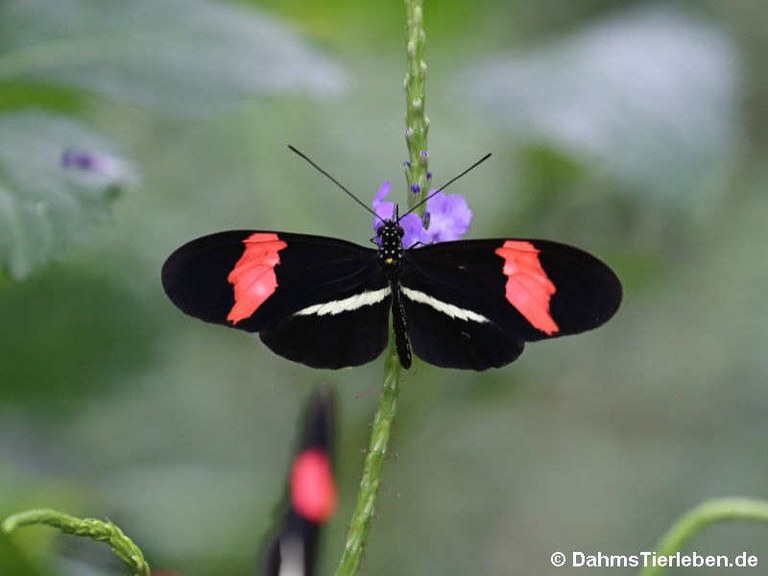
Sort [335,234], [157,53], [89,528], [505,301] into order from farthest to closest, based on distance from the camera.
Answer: [335,234] → [157,53] → [505,301] → [89,528]

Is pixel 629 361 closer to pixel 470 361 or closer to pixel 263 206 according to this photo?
pixel 263 206

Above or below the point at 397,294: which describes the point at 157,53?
above

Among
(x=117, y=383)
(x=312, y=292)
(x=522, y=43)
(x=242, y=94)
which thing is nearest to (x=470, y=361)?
(x=312, y=292)

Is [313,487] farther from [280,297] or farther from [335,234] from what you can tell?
[335,234]

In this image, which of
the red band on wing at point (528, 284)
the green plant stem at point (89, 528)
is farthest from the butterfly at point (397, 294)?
the green plant stem at point (89, 528)

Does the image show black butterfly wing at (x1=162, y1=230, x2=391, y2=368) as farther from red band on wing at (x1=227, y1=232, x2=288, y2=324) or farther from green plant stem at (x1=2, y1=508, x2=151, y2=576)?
green plant stem at (x1=2, y1=508, x2=151, y2=576)

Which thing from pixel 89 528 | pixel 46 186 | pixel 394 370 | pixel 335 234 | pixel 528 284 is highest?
pixel 335 234

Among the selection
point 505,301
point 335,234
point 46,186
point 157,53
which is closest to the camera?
point 505,301

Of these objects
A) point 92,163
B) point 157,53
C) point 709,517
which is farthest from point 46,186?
point 709,517
